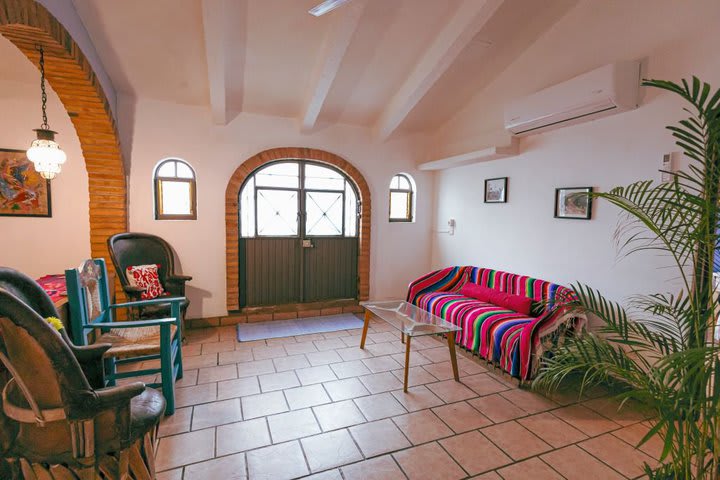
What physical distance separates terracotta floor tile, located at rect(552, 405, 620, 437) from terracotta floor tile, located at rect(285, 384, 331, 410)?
1739mm

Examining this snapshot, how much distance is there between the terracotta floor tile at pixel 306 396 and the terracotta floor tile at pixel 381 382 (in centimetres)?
38

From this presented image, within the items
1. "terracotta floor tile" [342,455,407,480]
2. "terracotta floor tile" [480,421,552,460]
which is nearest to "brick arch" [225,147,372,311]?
"terracotta floor tile" [342,455,407,480]

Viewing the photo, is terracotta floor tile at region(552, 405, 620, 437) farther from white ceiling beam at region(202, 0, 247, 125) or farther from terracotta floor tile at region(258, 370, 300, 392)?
white ceiling beam at region(202, 0, 247, 125)

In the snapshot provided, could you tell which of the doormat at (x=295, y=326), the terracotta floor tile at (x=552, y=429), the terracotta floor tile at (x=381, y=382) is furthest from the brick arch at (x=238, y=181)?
the terracotta floor tile at (x=552, y=429)

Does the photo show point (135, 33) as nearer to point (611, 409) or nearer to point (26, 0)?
point (26, 0)

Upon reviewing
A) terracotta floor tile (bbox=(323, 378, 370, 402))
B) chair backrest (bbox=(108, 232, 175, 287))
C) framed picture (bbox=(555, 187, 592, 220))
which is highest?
framed picture (bbox=(555, 187, 592, 220))

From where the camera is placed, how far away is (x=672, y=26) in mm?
2729

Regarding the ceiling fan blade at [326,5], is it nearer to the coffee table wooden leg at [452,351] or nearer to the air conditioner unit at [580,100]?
the air conditioner unit at [580,100]

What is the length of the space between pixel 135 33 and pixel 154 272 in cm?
230

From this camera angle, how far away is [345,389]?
3.01m

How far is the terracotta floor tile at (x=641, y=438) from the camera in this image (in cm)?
229

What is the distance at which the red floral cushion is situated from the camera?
3.87 metres

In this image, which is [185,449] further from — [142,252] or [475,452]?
[142,252]

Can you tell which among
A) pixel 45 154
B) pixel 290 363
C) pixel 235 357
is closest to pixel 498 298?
pixel 290 363
